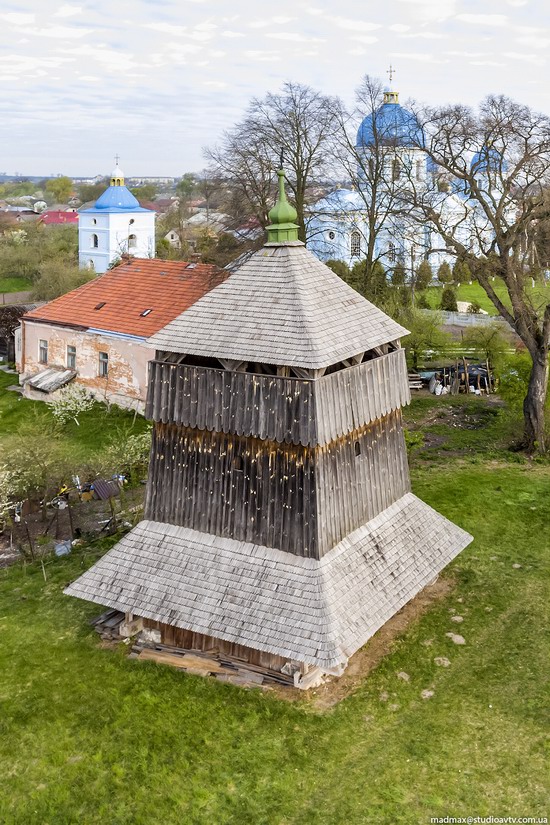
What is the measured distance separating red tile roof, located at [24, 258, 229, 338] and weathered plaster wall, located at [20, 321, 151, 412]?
0.43 metres

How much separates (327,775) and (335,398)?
18.5ft

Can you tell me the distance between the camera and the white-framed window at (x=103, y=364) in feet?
100

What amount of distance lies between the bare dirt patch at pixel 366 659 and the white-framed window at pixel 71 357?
19519mm

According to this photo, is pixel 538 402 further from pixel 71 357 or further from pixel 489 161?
pixel 71 357

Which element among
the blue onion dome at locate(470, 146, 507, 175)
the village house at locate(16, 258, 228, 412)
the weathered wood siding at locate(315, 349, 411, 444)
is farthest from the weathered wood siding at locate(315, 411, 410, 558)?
the village house at locate(16, 258, 228, 412)

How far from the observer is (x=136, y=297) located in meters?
31.3

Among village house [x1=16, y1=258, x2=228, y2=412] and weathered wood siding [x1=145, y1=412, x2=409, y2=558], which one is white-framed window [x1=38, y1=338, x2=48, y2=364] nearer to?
village house [x1=16, y1=258, x2=228, y2=412]

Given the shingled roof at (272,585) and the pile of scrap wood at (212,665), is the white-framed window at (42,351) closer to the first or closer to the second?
the shingled roof at (272,585)

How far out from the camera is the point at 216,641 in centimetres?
1389

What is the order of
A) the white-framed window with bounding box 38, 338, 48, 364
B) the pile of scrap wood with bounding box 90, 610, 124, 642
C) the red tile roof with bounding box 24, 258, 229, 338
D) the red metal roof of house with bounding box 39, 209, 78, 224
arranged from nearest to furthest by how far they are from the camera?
the pile of scrap wood with bounding box 90, 610, 124, 642 → the red tile roof with bounding box 24, 258, 229, 338 → the white-framed window with bounding box 38, 338, 48, 364 → the red metal roof of house with bounding box 39, 209, 78, 224

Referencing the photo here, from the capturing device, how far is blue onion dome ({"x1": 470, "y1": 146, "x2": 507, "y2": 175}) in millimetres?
24219

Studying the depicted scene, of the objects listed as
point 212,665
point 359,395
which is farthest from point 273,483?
point 212,665

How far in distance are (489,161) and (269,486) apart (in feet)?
50.4

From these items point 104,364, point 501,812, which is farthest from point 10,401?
point 501,812
